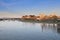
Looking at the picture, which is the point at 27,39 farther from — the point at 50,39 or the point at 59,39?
the point at 59,39

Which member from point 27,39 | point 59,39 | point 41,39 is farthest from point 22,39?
point 59,39

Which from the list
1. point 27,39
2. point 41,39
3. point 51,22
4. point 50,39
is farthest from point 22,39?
point 51,22

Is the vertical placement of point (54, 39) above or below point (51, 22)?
below

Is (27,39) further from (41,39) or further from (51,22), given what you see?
(51,22)

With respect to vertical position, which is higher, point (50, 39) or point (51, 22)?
point (51, 22)

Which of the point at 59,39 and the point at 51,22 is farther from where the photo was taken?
the point at 51,22

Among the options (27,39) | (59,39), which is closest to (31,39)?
(27,39)

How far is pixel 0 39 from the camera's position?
5.40 m

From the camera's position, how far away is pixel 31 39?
18.0 feet

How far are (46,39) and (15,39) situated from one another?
1208 mm

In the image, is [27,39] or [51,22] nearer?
[27,39]

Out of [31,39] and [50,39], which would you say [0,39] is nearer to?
[31,39]

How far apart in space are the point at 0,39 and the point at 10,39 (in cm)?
38

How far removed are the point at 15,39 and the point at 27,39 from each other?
0.47 m
